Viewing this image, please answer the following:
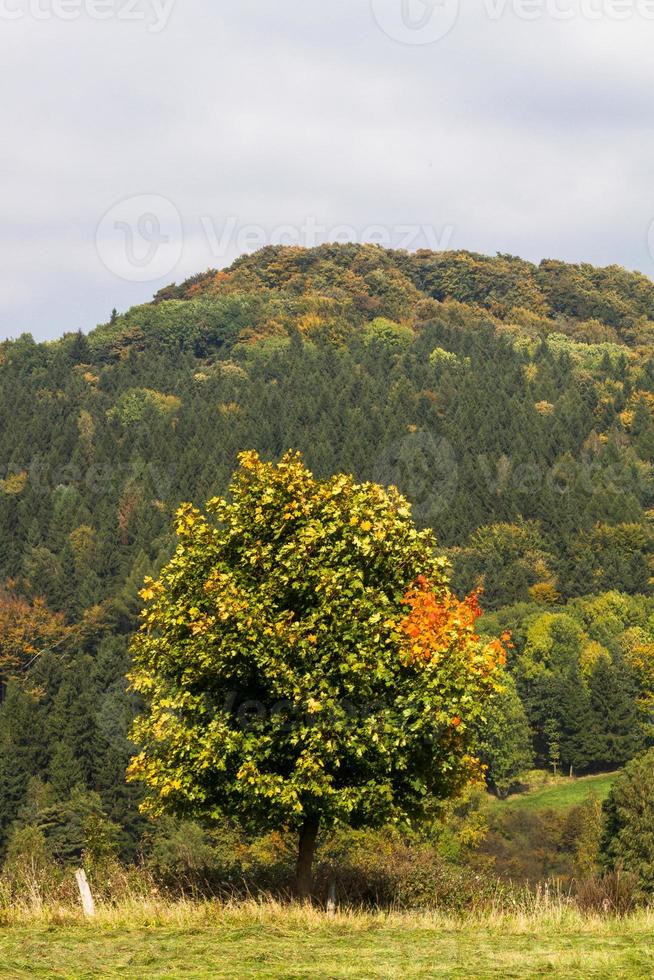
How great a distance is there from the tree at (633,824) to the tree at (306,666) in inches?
2279

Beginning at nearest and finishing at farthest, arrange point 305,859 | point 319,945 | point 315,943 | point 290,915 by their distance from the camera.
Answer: point 319,945 → point 315,943 → point 290,915 → point 305,859

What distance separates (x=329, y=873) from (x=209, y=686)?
18.1 feet

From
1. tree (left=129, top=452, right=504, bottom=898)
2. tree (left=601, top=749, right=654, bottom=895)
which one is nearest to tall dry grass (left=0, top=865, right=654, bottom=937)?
tree (left=129, top=452, right=504, bottom=898)

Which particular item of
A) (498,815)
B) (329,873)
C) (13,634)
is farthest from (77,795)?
(329,873)

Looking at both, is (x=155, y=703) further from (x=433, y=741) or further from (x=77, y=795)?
(x=77, y=795)

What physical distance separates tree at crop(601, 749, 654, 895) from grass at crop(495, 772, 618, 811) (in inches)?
1355

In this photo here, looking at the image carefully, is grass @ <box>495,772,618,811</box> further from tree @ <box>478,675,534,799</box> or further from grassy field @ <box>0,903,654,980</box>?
grassy field @ <box>0,903,654,980</box>

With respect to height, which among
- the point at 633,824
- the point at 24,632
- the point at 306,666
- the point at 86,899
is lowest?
the point at 633,824

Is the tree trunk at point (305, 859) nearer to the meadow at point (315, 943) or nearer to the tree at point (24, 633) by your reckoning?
the meadow at point (315, 943)

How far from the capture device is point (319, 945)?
18625 millimetres

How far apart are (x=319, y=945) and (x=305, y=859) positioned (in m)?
6.48

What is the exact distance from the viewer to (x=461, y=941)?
62.1 feet

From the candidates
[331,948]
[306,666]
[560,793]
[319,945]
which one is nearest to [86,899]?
[319,945]

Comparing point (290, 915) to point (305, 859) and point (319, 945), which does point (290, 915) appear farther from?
point (305, 859)
